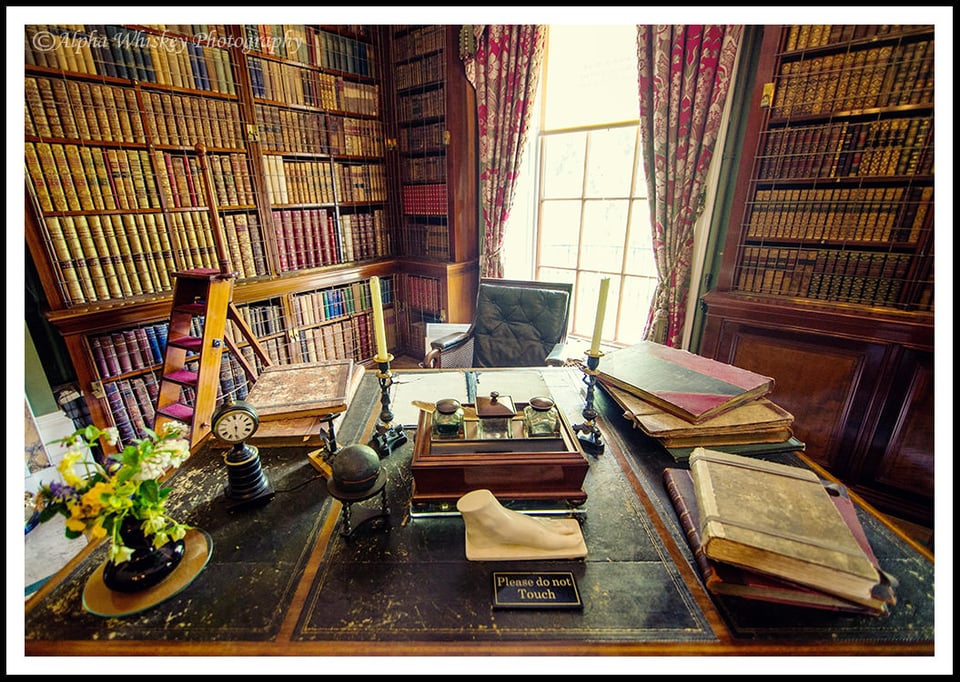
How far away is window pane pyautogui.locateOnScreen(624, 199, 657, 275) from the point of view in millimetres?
2924

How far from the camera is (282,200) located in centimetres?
288

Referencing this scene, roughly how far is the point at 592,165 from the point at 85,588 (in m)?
3.29

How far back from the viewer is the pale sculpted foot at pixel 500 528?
2.86 feet

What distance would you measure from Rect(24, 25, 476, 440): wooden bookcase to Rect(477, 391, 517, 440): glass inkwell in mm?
2271

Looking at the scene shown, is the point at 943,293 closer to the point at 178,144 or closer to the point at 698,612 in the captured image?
the point at 698,612

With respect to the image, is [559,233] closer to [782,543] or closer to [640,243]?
[640,243]

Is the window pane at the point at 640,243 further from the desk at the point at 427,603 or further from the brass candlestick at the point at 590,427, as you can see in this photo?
the desk at the point at 427,603

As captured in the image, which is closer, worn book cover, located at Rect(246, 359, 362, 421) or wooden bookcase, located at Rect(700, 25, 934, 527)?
worn book cover, located at Rect(246, 359, 362, 421)

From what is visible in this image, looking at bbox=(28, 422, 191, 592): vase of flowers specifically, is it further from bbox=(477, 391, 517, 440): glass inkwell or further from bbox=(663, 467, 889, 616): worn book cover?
bbox=(663, 467, 889, 616): worn book cover

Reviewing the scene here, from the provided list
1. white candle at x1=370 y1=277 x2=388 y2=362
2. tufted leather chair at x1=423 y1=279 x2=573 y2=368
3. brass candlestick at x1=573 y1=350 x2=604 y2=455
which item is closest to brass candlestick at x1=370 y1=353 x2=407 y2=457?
white candle at x1=370 y1=277 x2=388 y2=362

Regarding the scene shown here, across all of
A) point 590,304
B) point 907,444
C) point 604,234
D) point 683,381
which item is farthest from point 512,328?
point 907,444

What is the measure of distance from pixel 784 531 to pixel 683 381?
61cm

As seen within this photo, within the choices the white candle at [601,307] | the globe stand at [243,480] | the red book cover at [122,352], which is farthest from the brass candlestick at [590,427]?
the red book cover at [122,352]

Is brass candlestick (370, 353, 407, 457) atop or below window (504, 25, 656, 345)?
below
